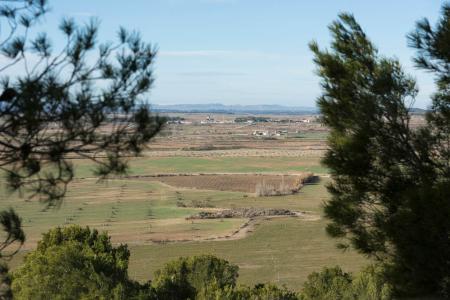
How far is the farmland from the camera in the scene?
104ft

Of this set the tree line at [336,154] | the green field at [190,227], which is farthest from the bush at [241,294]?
the green field at [190,227]

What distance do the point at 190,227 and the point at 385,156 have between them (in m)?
33.1

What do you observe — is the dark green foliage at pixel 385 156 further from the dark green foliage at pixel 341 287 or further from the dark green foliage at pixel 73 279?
the dark green foliage at pixel 73 279

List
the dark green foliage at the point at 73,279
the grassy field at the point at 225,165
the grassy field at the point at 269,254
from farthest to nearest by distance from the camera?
the grassy field at the point at 225,165, the grassy field at the point at 269,254, the dark green foliage at the point at 73,279

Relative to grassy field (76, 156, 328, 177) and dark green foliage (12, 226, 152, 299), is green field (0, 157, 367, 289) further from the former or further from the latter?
grassy field (76, 156, 328, 177)

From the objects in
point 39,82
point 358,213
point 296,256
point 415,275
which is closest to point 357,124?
point 358,213

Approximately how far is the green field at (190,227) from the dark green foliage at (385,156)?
30.1 feet

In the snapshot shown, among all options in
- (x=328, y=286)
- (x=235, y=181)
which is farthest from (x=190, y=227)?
(x=328, y=286)

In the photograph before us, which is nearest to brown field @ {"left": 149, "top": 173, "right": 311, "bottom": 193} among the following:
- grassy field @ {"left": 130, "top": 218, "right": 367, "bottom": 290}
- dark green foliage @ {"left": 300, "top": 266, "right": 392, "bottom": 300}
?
grassy field @ {"left": 130, "top": 218, "right": 367, "bottom": 290}

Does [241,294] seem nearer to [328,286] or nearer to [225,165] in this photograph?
[328,286]

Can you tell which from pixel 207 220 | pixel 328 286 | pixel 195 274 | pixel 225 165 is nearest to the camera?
pixel 328 286

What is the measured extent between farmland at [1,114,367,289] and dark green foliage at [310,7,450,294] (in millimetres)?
4045

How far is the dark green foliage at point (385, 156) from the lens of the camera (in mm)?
8109

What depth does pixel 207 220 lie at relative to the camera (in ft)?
144
